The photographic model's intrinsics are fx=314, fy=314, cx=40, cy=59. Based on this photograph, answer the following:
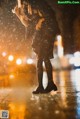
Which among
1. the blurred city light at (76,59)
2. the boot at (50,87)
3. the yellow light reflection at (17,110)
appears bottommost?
the yellow light reflection at (17,110)

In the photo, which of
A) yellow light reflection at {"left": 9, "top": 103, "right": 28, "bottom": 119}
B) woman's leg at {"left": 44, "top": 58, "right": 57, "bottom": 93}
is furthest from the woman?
yellow light reflection at {"left": 9, "top": 103, "right": 28, "bottom": 119}

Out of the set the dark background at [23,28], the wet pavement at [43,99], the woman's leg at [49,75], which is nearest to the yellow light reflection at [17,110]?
the wet pavement at [43,99]

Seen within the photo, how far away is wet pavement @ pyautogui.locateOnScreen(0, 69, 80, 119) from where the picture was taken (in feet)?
8.73

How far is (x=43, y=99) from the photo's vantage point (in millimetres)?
2729

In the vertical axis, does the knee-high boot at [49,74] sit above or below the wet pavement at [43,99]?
above

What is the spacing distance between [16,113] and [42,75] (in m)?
0.40

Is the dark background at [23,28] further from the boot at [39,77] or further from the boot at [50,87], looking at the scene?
the boot at [50,87]

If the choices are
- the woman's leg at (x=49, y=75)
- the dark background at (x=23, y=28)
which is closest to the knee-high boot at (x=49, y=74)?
the woman's leg at (x=49, y=75)

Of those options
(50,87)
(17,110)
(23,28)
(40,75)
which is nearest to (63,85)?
(50,87)

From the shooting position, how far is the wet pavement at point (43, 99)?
2662mm

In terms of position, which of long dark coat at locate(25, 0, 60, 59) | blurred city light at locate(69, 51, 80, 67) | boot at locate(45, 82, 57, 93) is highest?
long dark coat at locate(25, 0, 60, 59)

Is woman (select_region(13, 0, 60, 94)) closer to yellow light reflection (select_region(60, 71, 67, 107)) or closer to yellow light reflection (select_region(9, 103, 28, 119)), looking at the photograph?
yellow light reflection (select_region(60, 71, 67, 107))

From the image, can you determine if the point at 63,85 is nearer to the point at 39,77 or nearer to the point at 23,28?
the point at 39,77

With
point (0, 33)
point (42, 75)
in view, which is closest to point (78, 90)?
point (42, 75)
